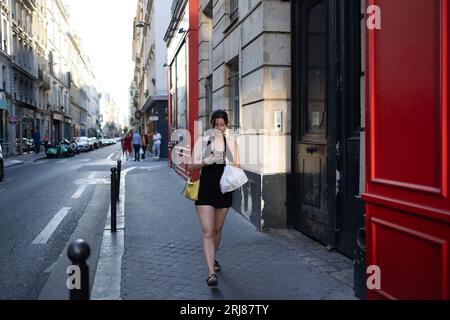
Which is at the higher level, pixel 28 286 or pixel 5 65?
pixel 5 65

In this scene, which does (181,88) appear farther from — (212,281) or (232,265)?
(212,281)

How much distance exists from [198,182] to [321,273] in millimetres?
1562

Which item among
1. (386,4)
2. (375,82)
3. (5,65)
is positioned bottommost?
(375,82)

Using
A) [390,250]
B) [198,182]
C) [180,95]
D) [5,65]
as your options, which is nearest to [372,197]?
[390,250]

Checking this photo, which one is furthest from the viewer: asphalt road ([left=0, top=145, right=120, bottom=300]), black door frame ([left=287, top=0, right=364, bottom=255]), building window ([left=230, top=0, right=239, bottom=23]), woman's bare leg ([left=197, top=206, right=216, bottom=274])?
building window ([left=230, top=0, right=239, bottom=23])

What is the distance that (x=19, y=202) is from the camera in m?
11.2

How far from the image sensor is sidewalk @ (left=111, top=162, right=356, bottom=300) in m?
4.59

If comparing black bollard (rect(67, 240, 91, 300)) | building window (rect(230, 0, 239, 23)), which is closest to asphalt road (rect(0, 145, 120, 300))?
black bollard (rect(67, 240, 91, 300))

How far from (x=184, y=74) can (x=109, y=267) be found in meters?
11.3

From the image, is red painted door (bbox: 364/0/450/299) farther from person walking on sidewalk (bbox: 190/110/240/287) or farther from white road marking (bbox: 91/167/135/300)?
white road marking (bbox: 91/167/135/300)

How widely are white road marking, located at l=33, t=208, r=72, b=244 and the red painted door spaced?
5.02 metres

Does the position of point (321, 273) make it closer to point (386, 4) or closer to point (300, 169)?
point (300, 169)

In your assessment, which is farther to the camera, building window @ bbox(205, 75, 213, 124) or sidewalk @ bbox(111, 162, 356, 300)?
building window @ bbox(205, 75, 213, 124)

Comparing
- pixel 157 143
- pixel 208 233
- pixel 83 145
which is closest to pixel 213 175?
pixel 208 233
